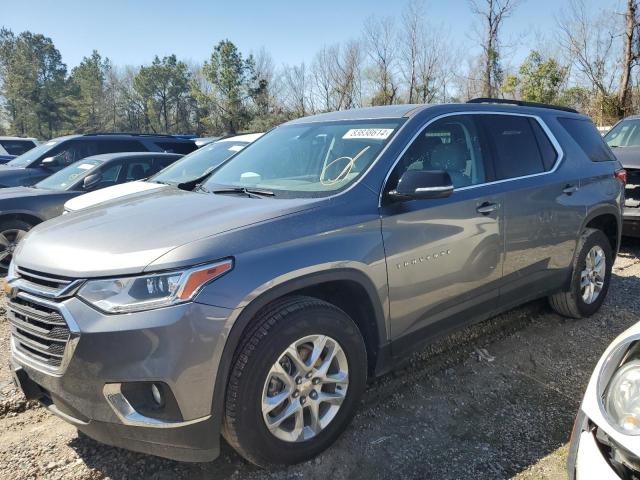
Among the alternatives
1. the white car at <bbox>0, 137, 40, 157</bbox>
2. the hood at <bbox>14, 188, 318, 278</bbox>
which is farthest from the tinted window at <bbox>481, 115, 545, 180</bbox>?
the white car at <bbox>0, 137, 40, 157</bbox>

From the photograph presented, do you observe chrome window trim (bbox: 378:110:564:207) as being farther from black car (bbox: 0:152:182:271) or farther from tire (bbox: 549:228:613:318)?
black car (bbox: 0:152:182:271)

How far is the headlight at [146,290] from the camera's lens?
1.98 meters

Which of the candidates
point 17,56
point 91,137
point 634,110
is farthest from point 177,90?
point 91,137

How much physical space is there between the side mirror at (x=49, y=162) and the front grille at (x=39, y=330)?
260 inches

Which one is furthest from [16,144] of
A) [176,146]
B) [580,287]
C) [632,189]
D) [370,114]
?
[580,287]

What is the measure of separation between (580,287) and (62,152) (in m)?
8.16

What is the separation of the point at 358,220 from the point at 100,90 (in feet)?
202

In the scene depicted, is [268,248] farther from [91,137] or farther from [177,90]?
[177,90]

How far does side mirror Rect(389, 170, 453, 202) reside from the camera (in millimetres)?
2582

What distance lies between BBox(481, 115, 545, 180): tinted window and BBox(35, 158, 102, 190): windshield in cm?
565

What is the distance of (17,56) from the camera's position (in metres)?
49.4

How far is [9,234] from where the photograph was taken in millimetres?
6285

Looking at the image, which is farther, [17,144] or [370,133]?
[17,144]

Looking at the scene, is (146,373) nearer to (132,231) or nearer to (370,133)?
(132,231)
